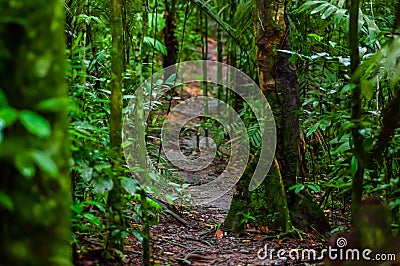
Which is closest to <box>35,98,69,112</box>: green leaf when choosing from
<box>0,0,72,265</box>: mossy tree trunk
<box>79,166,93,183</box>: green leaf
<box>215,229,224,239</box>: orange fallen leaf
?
<box>0,0,72,265</box>: mossy tree trunk

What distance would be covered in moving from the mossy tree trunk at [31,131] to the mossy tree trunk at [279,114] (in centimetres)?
248

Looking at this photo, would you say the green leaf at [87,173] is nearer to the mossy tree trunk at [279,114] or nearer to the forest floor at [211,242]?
the forest floor at [211,242]

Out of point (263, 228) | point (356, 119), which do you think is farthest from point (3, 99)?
point (263, 228)

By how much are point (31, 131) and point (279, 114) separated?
282cm

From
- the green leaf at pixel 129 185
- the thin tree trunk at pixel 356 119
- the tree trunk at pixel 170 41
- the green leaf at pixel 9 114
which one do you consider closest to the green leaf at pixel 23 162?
the green leaf at pixel 9 114

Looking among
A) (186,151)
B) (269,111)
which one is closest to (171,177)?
(269,111)

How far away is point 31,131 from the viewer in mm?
1695

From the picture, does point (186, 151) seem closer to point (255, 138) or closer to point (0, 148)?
point (255, 138)

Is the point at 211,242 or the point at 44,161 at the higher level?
the point at 44,161

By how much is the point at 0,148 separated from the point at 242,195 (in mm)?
2768

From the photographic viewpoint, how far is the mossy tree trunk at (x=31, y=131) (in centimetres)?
175

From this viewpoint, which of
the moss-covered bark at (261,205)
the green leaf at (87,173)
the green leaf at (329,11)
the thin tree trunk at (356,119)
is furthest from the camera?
the moss-covered bark at (261,205)

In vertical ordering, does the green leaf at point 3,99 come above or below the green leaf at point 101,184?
above

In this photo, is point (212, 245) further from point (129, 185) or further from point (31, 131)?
point (31, 131)
